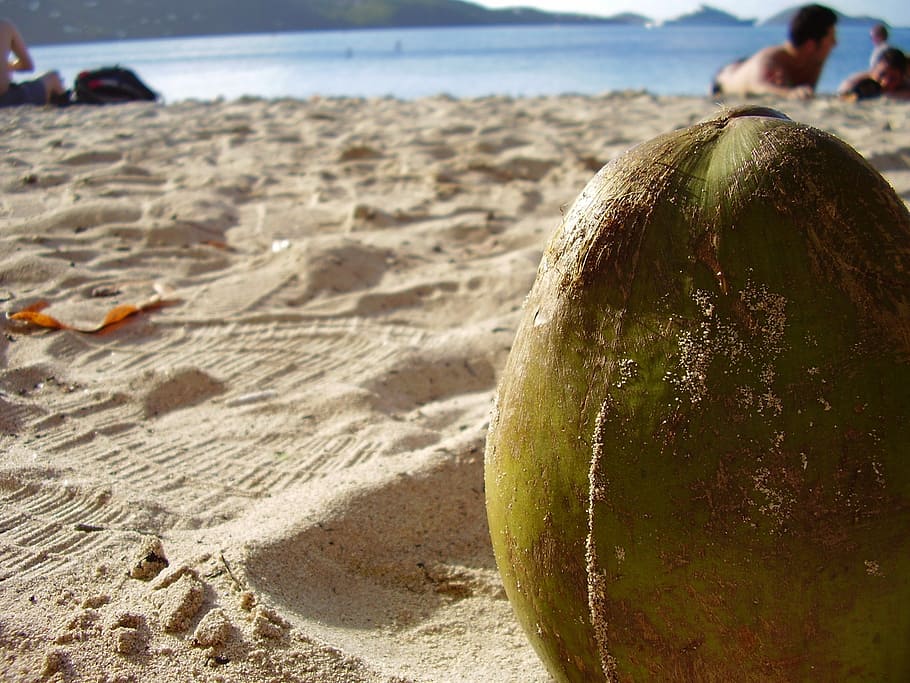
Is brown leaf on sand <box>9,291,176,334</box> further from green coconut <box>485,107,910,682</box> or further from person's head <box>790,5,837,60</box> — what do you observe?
person's head <box>790,5,837,60</box>

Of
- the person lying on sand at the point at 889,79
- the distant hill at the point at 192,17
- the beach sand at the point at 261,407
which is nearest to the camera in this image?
the beach sand at the point at 261,407

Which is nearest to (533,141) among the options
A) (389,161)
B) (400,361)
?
(389,161)

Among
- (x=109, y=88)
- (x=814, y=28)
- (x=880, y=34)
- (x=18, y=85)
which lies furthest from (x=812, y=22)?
(x=18, y=85)

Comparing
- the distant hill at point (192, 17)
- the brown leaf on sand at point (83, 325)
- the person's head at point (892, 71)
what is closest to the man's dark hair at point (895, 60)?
the person's head at point (892, 71)

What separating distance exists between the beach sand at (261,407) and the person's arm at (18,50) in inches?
172

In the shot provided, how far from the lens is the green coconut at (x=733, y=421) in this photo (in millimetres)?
1066

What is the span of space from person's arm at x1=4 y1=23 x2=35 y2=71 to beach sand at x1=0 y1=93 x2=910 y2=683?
14.4ft

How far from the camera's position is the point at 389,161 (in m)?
5.82

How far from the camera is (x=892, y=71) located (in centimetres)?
875

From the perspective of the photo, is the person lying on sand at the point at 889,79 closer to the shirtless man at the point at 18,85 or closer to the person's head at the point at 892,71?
the person's head at the point at 892,71

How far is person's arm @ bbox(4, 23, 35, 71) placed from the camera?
30.5 feet

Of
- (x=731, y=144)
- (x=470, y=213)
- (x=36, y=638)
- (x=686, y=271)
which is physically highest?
(x=731, y=144)

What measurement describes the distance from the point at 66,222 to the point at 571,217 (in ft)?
11.9

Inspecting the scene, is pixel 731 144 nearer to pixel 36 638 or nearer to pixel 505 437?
pixel 505 437
